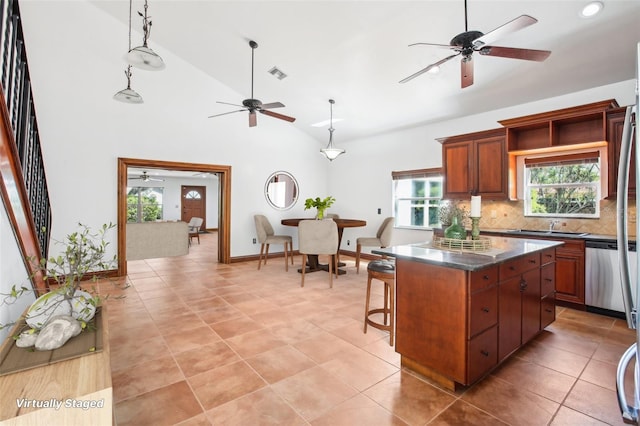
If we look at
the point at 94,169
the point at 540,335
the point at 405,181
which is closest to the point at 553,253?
the point at 540,335

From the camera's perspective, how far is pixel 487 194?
167 inches

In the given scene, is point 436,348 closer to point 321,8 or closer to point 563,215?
point 563,215

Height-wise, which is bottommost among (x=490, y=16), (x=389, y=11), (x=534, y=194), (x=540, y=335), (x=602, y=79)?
(x=540, y=335)

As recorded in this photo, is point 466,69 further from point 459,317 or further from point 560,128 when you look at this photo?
point 560,128

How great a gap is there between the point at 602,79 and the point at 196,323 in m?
5.26

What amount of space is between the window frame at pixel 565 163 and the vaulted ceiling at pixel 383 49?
801 millimetres

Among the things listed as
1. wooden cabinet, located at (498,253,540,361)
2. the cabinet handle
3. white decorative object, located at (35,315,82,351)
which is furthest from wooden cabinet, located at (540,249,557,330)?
white decorative object, located at (35,315,82,351)

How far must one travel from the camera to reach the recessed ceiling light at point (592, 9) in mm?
2551

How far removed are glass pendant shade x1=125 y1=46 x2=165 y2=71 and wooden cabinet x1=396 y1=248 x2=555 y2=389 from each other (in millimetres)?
2928

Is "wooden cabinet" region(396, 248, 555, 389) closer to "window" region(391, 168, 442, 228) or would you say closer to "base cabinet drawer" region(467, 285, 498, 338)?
"base cabinet drawer" region(467, 285, 498, 338)

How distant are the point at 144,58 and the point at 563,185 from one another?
201 inches

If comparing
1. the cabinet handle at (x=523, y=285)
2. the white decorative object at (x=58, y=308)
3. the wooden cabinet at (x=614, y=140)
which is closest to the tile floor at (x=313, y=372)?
the cabinet handle at (x=523, y=285)

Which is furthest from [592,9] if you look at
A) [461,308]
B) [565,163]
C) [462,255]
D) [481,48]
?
[461,308]

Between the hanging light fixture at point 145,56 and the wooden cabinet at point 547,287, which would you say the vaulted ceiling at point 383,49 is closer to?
the hanging light fixture at point 145,56
